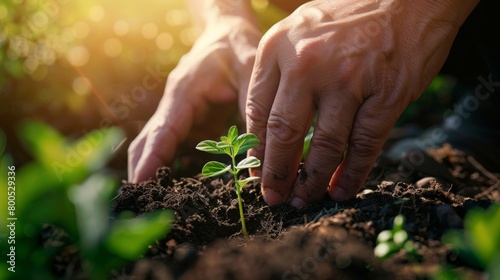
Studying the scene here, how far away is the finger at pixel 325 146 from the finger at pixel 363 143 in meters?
0.04

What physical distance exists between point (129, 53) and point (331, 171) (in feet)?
12.0

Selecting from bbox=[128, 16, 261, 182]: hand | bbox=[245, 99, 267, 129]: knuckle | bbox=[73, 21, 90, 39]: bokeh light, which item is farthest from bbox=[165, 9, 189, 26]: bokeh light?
bbox=[245, 99, 267, 129]: knuckle

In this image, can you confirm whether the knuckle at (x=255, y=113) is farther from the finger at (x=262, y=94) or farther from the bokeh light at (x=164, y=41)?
the bokeh light at (x=164, y=41)

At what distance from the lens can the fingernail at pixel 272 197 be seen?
1.89m

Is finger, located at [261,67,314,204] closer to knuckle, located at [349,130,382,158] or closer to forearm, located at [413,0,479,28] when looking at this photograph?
knuckle, located at [349,130,382,158]

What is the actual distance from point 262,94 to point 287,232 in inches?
23.4

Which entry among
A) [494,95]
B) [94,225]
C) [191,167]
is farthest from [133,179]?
[494,95]

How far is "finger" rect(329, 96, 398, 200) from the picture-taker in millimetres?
1813

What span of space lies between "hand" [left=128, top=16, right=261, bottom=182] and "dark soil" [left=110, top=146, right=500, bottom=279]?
35cm

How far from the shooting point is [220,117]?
3010mm

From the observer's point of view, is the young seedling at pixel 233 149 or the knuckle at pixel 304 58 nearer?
the young seedling at pixel 233 149

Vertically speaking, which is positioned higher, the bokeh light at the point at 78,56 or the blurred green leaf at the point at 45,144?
the blurred green leaf at the point at 45,144

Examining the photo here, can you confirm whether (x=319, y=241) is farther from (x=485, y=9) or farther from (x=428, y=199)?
(x=485, y=9)

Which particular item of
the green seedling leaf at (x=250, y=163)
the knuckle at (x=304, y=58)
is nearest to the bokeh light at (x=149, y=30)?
the knuckle at (x=304, y=58)
